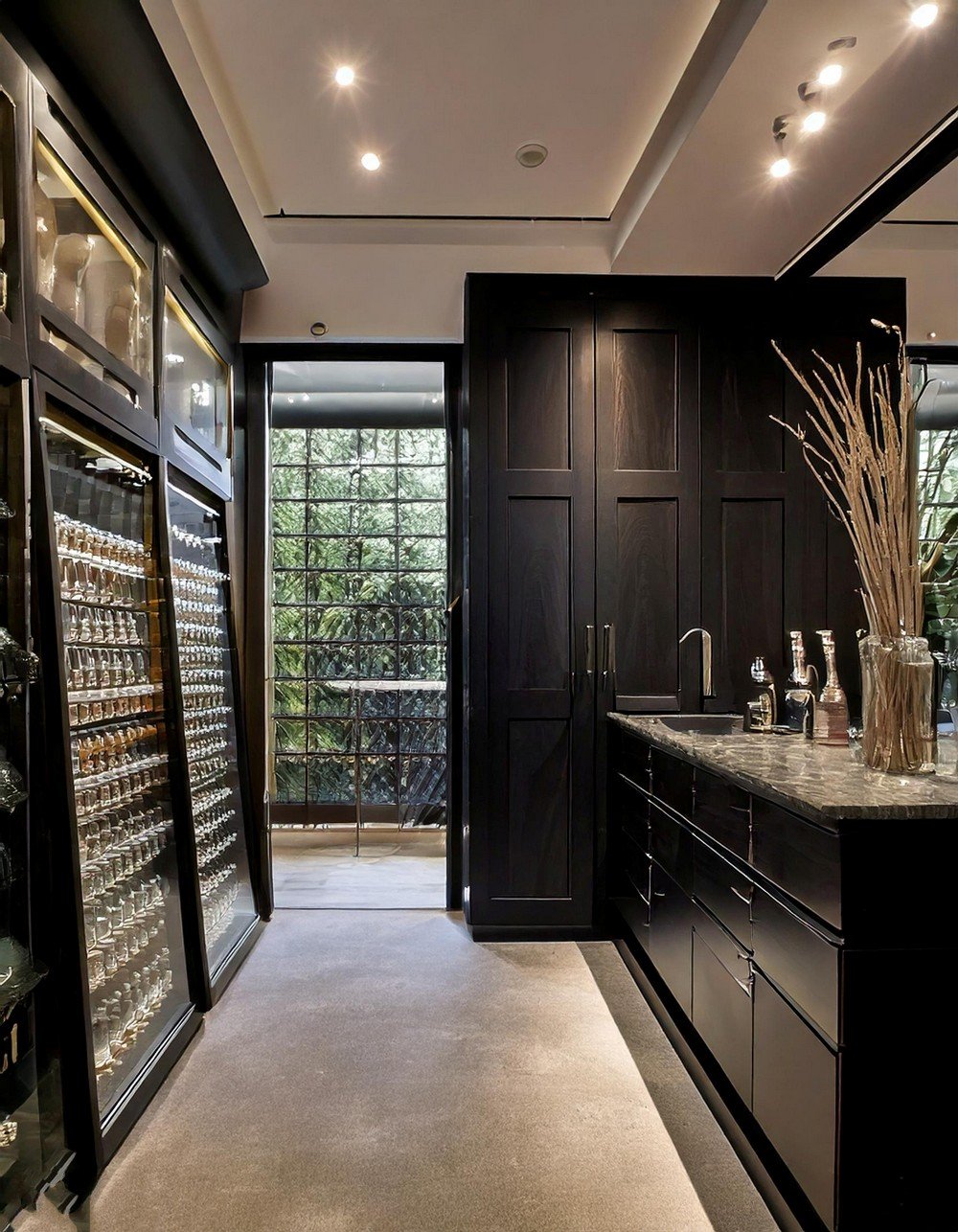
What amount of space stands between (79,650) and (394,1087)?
139cm

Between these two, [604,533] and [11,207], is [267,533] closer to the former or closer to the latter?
[604,533]

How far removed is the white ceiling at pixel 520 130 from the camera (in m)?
2.17

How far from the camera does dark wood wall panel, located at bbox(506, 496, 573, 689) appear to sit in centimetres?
337

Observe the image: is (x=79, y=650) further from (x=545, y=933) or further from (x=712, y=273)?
(x=712, y=273)

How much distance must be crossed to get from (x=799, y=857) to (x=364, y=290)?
2.94 metres

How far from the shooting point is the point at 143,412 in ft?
7.82

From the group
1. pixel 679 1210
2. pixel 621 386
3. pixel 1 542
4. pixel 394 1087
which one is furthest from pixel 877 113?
pixel 394 1087

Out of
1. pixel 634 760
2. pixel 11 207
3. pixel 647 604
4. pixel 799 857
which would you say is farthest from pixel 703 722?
pixel 11 207

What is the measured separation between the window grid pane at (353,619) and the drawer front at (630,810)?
1207mm

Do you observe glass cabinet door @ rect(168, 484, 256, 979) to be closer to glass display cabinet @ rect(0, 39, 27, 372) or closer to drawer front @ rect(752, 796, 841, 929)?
glass display cabinet @ rect(0, 39, 27, 372)

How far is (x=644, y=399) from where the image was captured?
3393mm

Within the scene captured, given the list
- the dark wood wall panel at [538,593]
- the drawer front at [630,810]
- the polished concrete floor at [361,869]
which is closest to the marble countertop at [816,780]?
the drawer front at [630,810]

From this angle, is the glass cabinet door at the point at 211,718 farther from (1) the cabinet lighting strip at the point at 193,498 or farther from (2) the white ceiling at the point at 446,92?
(2) the white ceiling at the point at 446,92

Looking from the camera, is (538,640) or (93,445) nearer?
(93,445)
